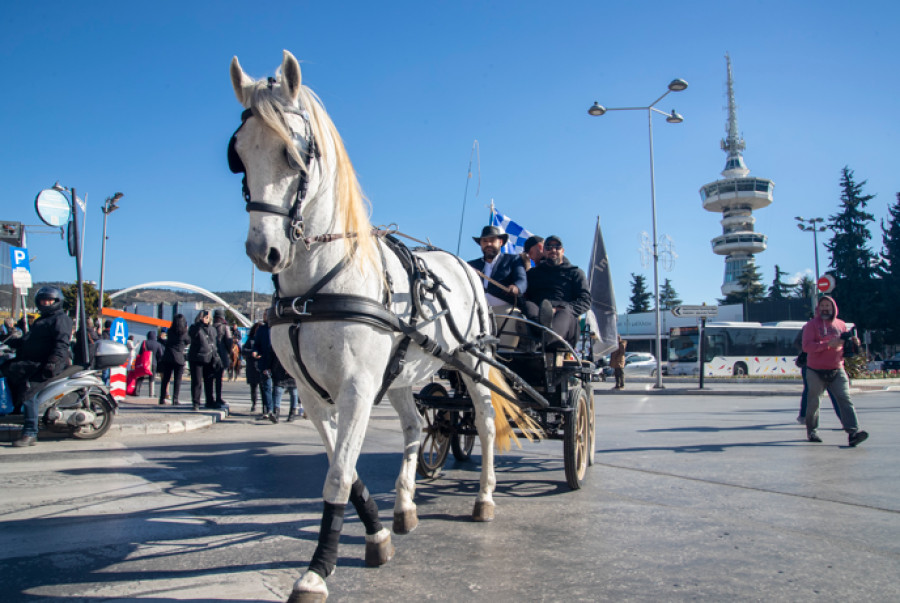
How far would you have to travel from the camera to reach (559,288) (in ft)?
21.0

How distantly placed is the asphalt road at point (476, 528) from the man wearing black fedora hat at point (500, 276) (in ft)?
4.77

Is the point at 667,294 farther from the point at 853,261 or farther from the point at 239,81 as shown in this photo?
the point at 239,81

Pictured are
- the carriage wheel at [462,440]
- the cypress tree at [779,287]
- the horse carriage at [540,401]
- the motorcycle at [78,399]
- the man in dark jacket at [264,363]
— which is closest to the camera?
the horse carriage at [540,401]

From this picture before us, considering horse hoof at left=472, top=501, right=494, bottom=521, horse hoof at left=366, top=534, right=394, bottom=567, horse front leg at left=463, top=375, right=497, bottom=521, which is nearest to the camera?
horse hoof at left=366, top=534, right=394, bottom=567

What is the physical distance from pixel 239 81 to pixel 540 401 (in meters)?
3.26

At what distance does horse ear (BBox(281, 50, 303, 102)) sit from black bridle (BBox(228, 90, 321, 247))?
0.27ft

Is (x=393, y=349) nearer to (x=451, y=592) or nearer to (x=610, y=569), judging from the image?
(x=451, y=592)

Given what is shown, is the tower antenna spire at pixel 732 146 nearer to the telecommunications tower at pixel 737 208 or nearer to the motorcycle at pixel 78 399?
the telecommunications tower at pixel 737 208

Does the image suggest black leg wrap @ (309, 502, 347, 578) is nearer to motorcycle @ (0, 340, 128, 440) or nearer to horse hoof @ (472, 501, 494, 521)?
horse hoof @ (472, 501, 494, 521)

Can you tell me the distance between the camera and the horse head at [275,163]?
2.75m

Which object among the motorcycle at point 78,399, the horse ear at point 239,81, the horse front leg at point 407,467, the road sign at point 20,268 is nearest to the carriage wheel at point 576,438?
the horse front leg at point 407,467

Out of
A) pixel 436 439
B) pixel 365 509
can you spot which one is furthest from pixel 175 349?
pixel 365 509

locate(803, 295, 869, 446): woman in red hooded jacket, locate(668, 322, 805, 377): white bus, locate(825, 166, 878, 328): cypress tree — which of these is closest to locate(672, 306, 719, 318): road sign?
locate(803, 295, 869, 446): woman in red hooded jacket

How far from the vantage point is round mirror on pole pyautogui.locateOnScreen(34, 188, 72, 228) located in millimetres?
9883
